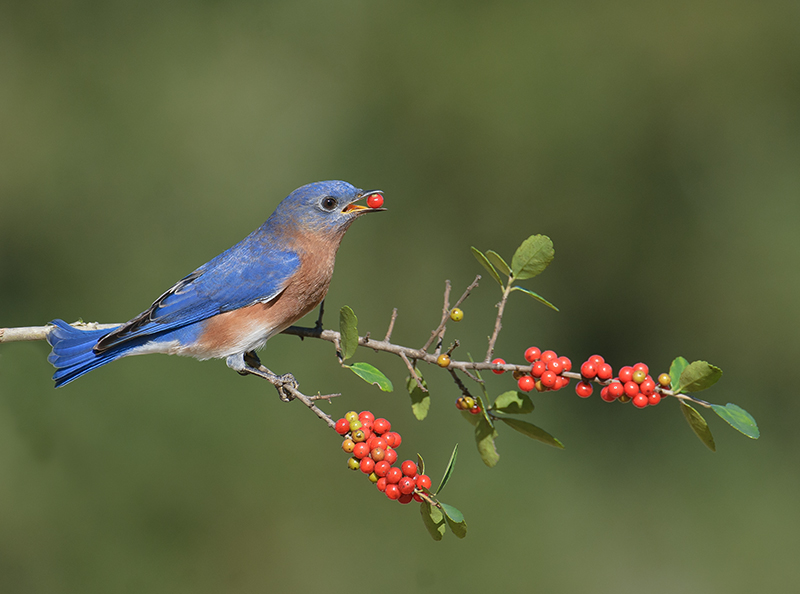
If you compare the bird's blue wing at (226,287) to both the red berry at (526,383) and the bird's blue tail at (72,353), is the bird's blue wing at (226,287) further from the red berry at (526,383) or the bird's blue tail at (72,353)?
the red berry at (526,383)

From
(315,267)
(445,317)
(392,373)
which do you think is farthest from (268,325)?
(392,373)

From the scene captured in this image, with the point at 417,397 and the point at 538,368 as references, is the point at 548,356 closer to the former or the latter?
the point at 538,368

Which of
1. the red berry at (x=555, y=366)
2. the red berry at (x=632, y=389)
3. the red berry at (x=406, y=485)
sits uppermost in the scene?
the red berry at (x=632, y=389)

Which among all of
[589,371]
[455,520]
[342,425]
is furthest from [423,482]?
[589,371]

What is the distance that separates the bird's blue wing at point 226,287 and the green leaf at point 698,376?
5.14ft

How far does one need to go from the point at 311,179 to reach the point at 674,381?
16.6ft

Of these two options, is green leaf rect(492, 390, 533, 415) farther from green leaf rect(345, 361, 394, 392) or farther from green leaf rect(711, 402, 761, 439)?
green leaf rect(711, 402, 761, 439)

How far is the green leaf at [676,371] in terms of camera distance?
5.59ft

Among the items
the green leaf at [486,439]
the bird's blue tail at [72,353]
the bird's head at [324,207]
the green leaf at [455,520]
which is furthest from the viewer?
the bird's head at [324,207]

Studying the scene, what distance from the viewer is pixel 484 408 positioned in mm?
1892

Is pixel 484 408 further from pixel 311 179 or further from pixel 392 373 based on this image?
pixel 311 179

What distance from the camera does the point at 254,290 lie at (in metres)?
2.65

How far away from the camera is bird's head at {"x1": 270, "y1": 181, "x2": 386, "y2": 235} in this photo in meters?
2.75

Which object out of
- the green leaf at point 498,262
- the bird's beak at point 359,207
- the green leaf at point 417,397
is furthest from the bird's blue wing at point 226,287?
the green leaf at point 498,262
